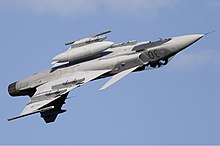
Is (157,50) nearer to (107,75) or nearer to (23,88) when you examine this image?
(107,75)

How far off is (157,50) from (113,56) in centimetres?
306

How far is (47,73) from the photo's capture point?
53625 millimetres

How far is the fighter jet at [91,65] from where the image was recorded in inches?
1983

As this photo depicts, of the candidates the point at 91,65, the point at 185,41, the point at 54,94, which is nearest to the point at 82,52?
the point at 91,65

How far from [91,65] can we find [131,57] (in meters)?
3.03

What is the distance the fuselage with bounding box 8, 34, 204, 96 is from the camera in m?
50.4

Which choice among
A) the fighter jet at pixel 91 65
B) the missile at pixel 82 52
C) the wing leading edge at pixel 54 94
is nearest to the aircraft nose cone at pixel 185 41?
the fighter jet at pixel 91 65

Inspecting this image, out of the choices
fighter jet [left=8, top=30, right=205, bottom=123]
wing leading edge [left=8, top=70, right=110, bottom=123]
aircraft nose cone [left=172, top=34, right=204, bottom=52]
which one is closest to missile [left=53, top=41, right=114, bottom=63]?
fighter jet [left=8, top=30, right=205, bottom=123]

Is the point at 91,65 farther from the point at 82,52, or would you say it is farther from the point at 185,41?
the point at 185,41

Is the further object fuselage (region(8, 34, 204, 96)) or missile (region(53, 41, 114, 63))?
missile (region(53, 41, 114, 63))

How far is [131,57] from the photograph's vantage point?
5047 centimetres

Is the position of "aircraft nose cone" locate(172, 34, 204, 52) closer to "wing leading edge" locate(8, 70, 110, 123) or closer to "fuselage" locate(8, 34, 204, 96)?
"fuselage" locate(8, 34, 204, 96)

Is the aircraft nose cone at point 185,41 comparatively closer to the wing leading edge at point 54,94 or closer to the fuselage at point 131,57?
the fuselage at point 131,57

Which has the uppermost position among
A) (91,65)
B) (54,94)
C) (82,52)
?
(82,52)
